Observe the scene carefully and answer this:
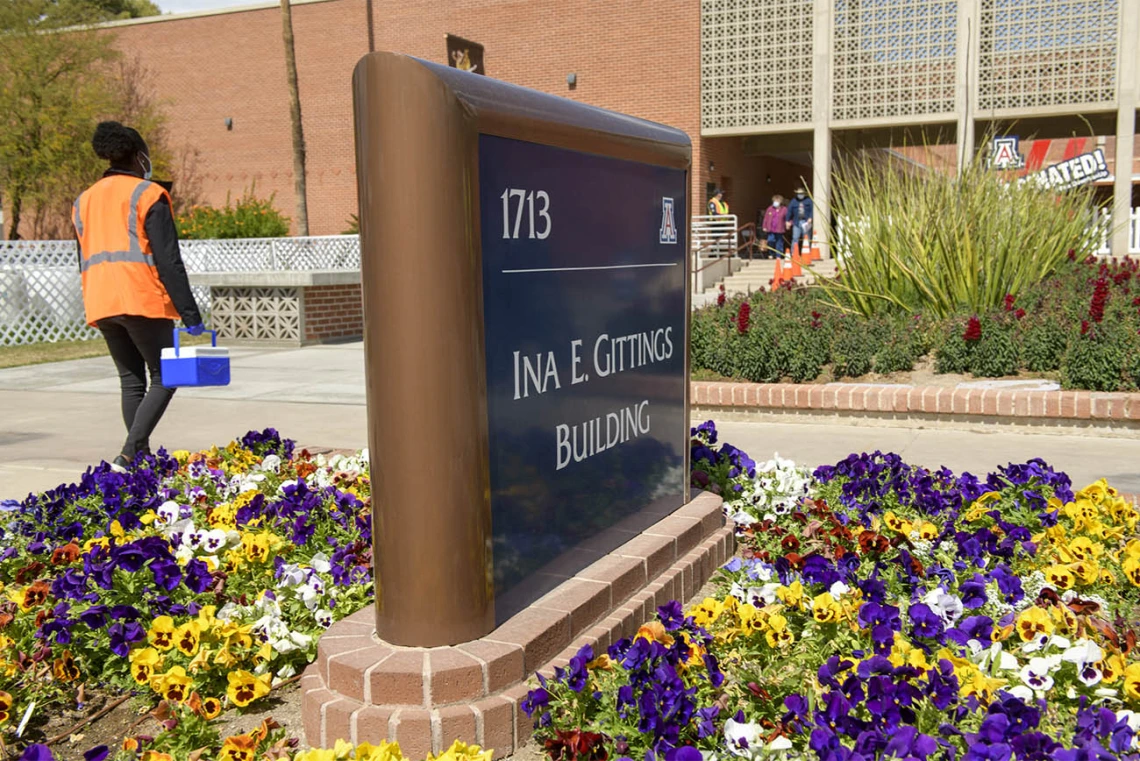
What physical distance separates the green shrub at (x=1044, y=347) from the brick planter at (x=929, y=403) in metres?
0.75

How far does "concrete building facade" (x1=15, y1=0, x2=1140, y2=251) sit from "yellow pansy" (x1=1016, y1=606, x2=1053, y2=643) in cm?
1858

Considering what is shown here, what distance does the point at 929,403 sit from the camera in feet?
22.7

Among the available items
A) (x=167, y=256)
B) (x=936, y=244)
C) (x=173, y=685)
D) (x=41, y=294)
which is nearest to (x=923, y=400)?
(x=936, y=244)

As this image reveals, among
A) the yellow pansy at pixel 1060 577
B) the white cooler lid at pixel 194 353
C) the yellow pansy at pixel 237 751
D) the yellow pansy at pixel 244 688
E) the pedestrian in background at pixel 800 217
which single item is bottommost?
the yellow pansy at pixel 244 688

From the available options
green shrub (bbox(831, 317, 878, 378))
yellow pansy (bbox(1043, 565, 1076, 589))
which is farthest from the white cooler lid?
green shrub (bbox(831, 317, 878, 378))

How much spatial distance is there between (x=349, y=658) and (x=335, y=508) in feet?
5.44

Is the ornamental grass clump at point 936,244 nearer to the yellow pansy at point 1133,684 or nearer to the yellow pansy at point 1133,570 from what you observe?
the yellow pansy at point 1133,570

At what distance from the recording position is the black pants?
17.1ft

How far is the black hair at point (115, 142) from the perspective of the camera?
5.09m

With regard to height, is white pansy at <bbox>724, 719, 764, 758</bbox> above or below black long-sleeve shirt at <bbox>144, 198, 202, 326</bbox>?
below

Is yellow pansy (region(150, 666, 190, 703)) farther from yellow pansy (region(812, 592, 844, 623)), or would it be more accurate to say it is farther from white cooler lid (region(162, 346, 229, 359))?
white cooler lid (region(162, 346, 229, 359))

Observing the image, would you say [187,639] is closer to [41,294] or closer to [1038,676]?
[1038,676]

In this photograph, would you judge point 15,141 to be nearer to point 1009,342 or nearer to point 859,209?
point 859,209

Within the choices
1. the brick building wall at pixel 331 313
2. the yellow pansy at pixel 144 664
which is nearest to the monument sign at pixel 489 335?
the yellow pansy at pixel 144 664
